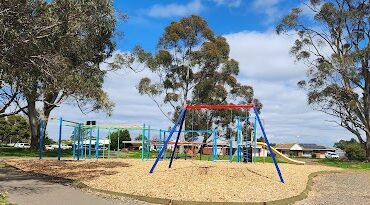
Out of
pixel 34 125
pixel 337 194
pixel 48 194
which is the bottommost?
pixel 337 194

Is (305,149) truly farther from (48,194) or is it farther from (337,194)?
(48,194)

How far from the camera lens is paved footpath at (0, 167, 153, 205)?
10.3 metres

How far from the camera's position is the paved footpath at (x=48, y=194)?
10.3 meters

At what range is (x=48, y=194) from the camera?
11359 mm

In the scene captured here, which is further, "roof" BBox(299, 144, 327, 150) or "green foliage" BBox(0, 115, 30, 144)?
"roof" BBox(299, 144, 327, 150)

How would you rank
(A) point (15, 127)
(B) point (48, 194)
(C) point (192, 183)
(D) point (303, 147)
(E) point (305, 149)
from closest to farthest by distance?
(B) point (48, 194) → (C) point (192, 183) → (A) point (15, 127) → (E) point (305, 149) → (D) point (303, 147)

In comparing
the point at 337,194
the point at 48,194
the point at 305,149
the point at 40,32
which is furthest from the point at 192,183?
the point at 305,149

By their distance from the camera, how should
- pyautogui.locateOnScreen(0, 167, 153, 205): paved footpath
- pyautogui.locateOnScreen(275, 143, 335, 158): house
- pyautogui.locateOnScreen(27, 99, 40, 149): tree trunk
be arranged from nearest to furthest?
pyautogui.locateOnScreen(0, 167, 153, 205): paved footpath, pyautogui.locateOnScreen(27, 99, 40, 149): tree trunk, pyautogui.locateOnScreen(275, 143, 335, 158): house

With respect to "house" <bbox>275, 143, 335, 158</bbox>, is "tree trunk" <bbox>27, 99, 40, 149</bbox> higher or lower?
higher

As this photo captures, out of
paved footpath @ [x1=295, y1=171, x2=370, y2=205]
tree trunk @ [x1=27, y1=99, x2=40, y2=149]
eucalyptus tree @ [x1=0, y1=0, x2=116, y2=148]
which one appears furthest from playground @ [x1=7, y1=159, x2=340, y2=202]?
tree trunk @ [x1=27, y1=99, x2=40, y2=149]

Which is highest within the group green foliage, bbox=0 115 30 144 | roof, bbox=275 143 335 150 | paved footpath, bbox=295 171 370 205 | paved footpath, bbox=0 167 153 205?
green foliage, bbox=0 115 30 144

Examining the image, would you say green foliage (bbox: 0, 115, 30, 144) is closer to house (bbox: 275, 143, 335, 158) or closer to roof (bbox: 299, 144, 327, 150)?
house (bbox: 275, 143, 335, 158)

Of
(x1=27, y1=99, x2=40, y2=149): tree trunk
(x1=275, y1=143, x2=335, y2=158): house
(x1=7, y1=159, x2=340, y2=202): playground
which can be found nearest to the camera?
→ (x1=7, y1=159, x2=340, y2=202): playground

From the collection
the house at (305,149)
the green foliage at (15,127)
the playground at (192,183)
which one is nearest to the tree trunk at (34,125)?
the playground at (192,183)
